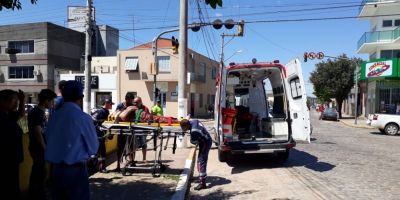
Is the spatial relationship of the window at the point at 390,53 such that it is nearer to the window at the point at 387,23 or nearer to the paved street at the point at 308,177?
the window at the point at 387,23

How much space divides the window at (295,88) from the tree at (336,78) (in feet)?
123

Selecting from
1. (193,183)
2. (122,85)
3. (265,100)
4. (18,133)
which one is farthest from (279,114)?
(122,85)

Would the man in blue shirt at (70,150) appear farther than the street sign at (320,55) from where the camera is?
No

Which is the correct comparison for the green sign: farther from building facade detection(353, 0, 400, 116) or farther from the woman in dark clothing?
the woman in dark clothing

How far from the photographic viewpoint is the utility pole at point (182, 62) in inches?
595

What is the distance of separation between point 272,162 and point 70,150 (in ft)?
28.2

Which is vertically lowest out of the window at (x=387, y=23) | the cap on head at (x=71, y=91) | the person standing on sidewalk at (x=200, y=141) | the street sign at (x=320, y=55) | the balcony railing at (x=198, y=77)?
the person standing on sidewalk at (x=200, y=141)

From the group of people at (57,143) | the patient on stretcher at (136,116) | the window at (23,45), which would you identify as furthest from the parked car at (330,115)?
the group of people at (57,143)

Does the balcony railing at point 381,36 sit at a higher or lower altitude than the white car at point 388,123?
higher

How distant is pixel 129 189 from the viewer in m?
7.68

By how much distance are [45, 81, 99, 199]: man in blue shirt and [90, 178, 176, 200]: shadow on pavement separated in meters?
3.21

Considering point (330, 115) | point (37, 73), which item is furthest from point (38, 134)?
point (37, 73)

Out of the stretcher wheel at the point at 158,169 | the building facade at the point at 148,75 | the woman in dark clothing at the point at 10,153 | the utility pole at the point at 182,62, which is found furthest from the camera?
the building facade at the point at 148,75

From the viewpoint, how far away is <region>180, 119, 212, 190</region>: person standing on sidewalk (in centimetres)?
838
